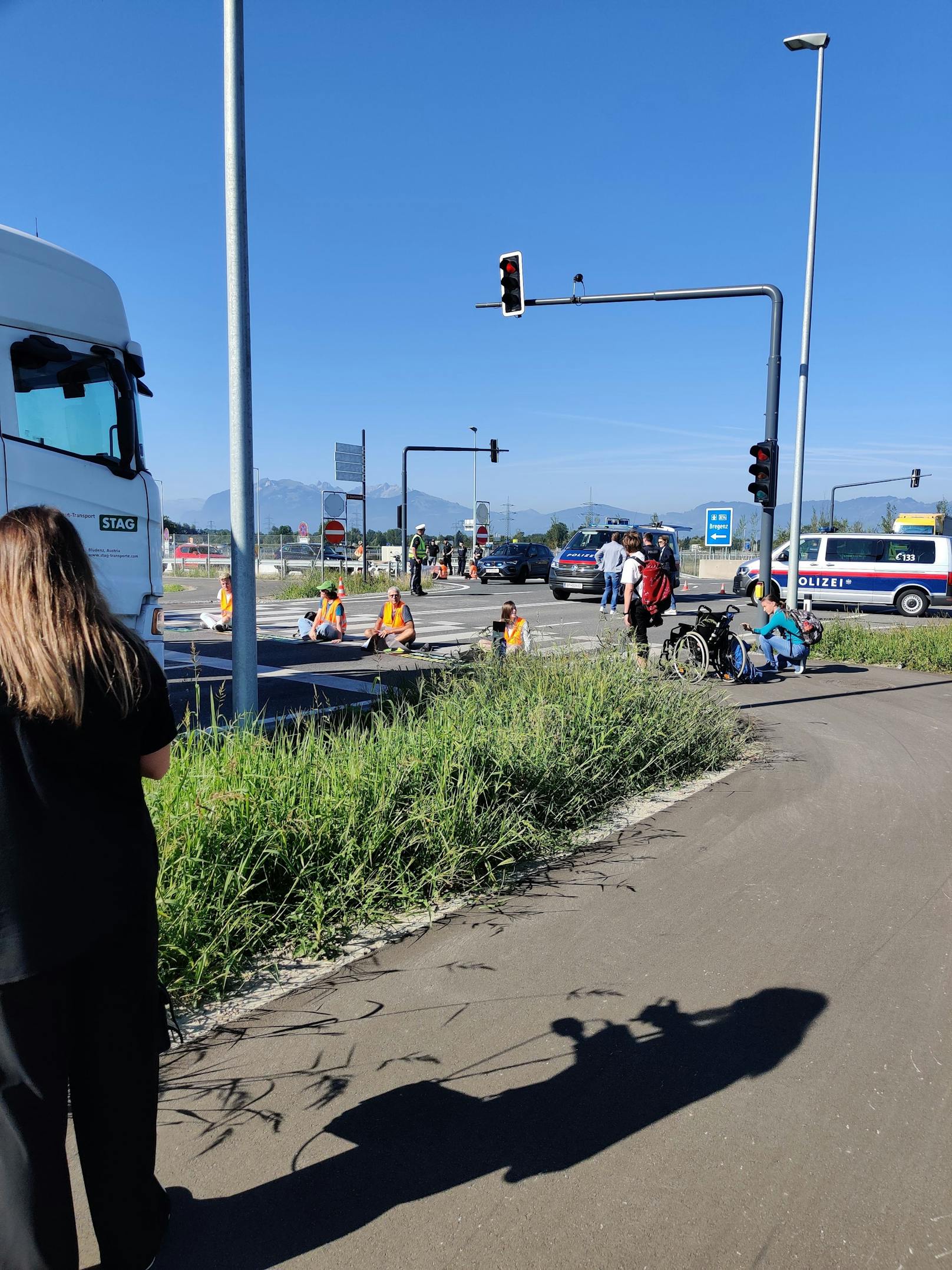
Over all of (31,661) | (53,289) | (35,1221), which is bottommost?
(35,1221)

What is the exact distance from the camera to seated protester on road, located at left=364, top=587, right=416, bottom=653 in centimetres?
1450

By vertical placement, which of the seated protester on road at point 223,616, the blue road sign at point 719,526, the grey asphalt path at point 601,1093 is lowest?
the grey asphalt path at point 601,1093

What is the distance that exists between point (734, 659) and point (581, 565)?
14.4 meters

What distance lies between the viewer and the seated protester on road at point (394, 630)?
14500mm

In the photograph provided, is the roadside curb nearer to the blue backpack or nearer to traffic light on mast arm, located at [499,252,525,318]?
the blue backpack

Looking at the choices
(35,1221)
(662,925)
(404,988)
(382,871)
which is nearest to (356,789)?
(382,871)

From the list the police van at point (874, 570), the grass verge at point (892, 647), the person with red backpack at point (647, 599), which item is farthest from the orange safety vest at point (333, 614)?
the police van at point (874, 570)

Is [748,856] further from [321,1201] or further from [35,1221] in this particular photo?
[35,1221]

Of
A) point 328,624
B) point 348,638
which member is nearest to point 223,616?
point 328,624

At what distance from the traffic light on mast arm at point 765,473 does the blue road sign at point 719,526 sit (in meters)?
9.73

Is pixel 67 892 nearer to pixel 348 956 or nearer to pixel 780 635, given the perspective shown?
pixel 348 956

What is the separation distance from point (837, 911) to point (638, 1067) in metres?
1.76

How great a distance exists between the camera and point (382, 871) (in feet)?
13.9

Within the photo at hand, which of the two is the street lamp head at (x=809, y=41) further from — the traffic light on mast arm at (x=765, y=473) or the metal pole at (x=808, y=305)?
the traffic light on mast arm at (x=765, y=473)
